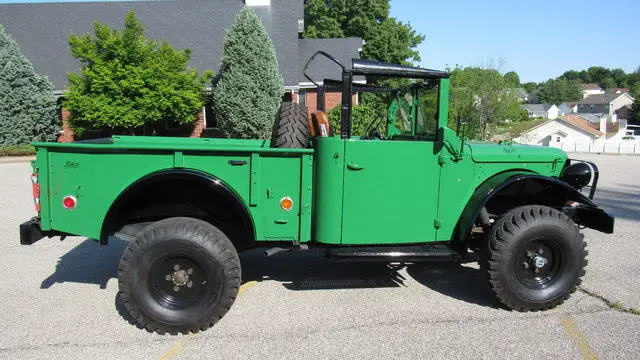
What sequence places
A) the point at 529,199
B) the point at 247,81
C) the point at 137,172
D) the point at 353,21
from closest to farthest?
1. the point at 137,172
2. the point at 529,199
3. the point at 247,81
4. the point at 353,21

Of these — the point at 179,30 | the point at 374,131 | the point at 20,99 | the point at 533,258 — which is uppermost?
the point at 179,30

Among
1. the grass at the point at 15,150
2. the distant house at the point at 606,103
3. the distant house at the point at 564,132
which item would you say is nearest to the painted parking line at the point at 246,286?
the grass at the point at 15,150

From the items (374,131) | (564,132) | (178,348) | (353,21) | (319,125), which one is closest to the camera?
(178,348)

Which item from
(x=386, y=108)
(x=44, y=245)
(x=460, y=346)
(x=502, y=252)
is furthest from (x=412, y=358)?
(x=44, y=245)

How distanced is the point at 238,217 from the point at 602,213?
3417mm

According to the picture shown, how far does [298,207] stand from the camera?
399cm

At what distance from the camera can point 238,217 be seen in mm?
4254

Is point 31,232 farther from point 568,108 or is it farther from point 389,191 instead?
point 568,108

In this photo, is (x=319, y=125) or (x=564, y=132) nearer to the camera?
(x=319, y=125)

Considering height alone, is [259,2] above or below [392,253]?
above

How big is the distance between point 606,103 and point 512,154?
406 feet

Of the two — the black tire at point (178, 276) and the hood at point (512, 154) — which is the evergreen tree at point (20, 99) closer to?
the black tire at point (178, 276)

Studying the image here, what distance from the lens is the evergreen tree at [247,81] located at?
1862 cm

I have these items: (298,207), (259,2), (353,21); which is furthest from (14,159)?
(353,21)
